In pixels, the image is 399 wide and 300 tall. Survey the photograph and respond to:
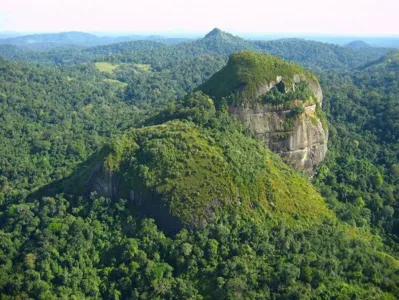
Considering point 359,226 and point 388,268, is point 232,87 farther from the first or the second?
point 388,268

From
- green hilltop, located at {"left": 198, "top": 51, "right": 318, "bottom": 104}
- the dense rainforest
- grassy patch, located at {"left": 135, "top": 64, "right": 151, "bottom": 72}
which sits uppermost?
green hilltop, located at {"left": 198, "top": 51, "right": 318, "bottom": 104}

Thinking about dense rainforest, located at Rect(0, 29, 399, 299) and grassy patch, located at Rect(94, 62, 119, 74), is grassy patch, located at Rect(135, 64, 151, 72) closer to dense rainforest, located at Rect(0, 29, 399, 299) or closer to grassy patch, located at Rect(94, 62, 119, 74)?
grassy patch, located at Rect(94, 62, 119, 74)

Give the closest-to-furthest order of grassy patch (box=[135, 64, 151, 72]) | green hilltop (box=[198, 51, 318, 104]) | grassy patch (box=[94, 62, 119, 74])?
green hilltop (box=[198, 51, 318, 104]) < grassy patch (box=[94, 62, 119, 74]) < grassy patch (box=[135, 64, 151, 72])

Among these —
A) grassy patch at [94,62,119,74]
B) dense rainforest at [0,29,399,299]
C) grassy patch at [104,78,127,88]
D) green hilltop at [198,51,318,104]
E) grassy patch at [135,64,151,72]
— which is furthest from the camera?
grassy patch at [135,64,151,72]

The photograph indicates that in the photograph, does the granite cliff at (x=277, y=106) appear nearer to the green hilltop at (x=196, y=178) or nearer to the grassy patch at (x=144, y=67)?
the green hilltop at (x=196, y=178)

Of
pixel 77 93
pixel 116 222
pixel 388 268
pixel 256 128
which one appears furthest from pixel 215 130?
pixel 77 93

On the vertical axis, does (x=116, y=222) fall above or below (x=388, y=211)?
above

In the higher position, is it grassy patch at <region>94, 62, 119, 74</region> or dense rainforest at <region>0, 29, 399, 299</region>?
grassy patch at <region>94, 62, 119, 74</region>

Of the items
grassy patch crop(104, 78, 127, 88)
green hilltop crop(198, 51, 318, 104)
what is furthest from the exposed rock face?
grassy patch crop(104, 78, 127, 88)

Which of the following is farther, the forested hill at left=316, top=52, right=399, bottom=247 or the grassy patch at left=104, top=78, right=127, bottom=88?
the grassy patch at left=104, top=78, right=127, bottom=88
